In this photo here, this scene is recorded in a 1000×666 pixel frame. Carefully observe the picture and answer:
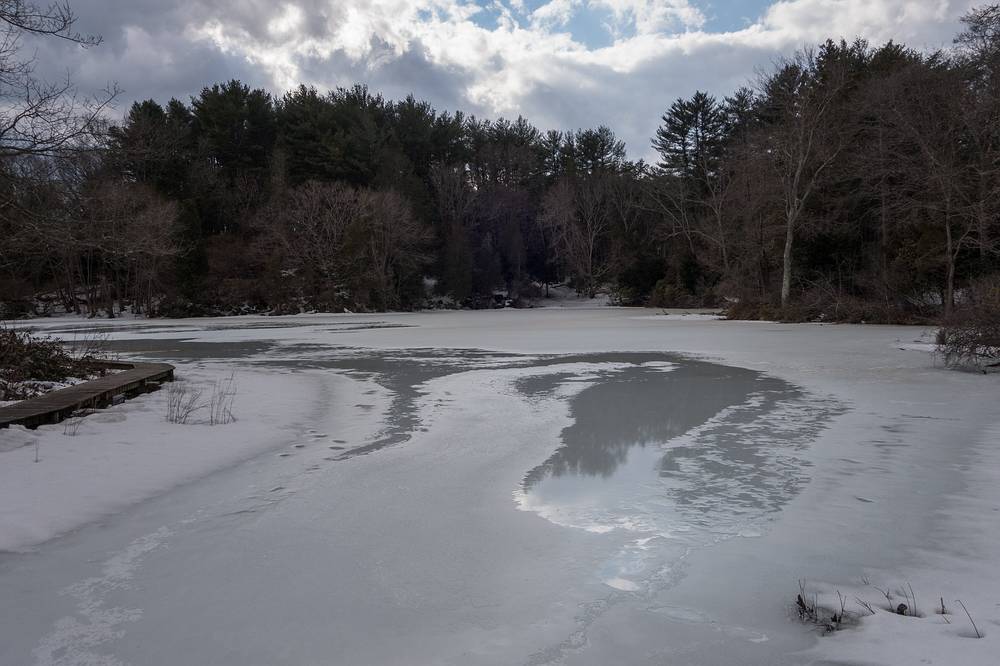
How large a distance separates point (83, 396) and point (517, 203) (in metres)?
54.5

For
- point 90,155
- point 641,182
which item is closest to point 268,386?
point 90,155

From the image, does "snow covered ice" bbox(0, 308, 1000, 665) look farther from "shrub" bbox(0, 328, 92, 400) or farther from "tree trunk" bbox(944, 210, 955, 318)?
"tree trunk" bbox(944, 210, 955, 318)

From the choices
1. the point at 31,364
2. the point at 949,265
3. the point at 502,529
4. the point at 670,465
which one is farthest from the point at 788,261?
the point at 502,529

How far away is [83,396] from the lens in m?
8.35

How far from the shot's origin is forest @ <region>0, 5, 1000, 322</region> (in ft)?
63.9

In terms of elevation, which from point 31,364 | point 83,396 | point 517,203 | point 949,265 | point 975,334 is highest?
point 517,203

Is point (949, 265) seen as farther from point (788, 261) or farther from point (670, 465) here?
point (670, 465)

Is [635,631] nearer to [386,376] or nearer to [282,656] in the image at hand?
[282,656]

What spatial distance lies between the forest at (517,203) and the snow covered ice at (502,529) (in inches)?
186

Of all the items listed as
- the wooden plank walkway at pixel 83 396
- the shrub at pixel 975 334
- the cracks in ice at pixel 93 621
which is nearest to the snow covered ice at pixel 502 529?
the cracks in ice at pixel 93 621

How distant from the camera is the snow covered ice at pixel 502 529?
3.23 meters

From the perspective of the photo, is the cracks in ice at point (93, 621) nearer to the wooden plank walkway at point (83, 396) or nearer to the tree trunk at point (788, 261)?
the wooden plank walkway at point (83, 396)

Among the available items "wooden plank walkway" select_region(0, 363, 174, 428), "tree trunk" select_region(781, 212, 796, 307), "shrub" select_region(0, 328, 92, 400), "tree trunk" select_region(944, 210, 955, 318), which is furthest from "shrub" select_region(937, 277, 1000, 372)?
"tree trunk" select_region(781, 212, 796, 307)

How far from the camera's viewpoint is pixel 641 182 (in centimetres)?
6206
